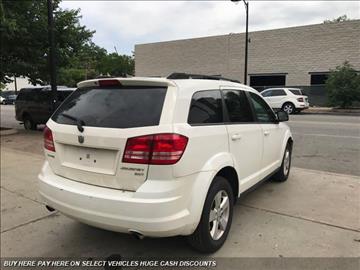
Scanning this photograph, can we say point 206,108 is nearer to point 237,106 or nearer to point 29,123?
point 237,106

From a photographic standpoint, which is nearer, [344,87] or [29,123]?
[29,123]

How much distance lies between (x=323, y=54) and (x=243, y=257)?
26.9 metres

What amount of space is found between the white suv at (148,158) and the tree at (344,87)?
21.0m

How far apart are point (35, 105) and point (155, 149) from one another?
13875 millimetres

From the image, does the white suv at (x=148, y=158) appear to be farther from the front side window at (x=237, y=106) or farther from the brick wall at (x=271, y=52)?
the brick wall at (x=271, y=52)

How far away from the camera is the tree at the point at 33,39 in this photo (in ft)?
41.7

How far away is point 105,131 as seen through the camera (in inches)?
128

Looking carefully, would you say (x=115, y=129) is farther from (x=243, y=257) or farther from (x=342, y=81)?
(x=342, y=81)

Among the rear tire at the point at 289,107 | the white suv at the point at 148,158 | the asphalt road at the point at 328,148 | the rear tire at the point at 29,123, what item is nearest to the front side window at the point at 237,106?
the white suv at the point at 148,158

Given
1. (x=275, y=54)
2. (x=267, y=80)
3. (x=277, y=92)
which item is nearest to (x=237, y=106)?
(x=277, y=92)

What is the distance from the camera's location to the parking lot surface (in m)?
3.78

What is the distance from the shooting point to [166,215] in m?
3.04

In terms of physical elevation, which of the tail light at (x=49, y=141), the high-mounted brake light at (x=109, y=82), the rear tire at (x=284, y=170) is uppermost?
the high-mounted brake light at (x=109, y=82)

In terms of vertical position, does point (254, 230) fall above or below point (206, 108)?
below
